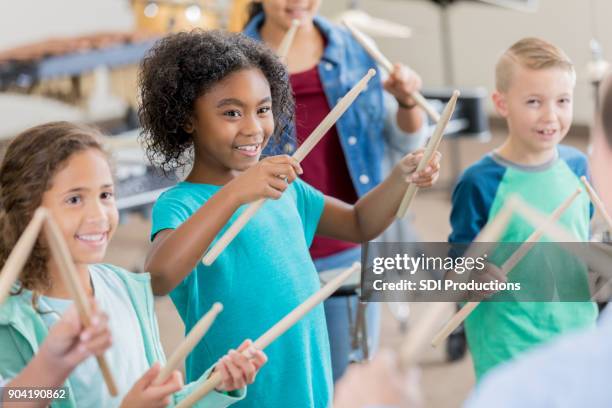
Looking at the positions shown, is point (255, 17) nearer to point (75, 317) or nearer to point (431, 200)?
point (75, 317)

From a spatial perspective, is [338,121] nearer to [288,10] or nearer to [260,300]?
[288,10]

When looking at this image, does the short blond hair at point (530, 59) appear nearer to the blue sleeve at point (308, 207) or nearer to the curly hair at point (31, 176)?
the blue sleeve at point (308, 207)

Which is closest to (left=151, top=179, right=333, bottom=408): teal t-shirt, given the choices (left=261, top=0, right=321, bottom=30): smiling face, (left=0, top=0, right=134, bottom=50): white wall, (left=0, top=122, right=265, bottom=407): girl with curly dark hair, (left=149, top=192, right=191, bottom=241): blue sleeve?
(left=149, top=192, right=191, bottom=241): blue sleeve

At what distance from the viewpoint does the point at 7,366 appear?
1329 millimetres

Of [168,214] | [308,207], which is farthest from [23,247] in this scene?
[308,207]

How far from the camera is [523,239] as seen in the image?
5.99 feet

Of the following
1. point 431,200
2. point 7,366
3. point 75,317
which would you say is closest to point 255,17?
point 7,366

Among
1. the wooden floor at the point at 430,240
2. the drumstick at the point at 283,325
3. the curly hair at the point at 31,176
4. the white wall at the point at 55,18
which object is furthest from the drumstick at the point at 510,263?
the white wall at the point at 55,18

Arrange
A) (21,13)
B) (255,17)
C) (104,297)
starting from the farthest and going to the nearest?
(21,13)
(255,17)
(104,297)

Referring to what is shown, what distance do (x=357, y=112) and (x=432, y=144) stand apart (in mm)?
740

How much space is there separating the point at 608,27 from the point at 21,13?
3.65 m

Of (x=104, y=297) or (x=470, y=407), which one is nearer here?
(x=470, y=407)

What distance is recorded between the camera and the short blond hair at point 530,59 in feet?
6.37

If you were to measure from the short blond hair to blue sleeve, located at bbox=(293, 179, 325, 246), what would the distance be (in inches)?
18.5
